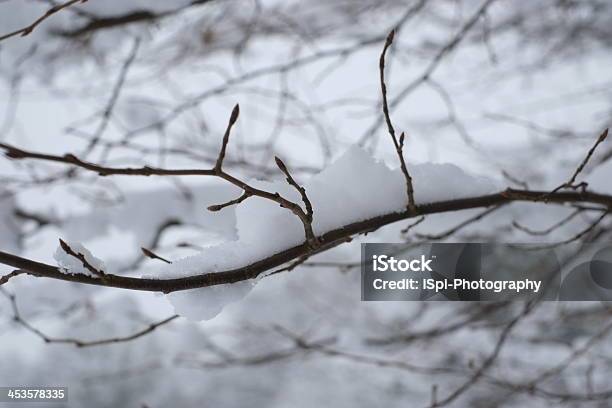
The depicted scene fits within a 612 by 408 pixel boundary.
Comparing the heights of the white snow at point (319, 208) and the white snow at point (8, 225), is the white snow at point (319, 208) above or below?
below

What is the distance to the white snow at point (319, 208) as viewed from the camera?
64 cm

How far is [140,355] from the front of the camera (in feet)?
36.0

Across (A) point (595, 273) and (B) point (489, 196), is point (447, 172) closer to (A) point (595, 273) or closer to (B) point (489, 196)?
(B) point (489, 196)

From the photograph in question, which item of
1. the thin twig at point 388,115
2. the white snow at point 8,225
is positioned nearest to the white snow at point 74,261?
the thin twig at point 388,115

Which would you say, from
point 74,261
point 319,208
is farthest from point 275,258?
point 74,261

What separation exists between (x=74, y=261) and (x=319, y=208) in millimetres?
336

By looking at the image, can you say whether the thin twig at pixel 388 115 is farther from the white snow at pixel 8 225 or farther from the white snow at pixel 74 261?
the white snow at pixel 8 225

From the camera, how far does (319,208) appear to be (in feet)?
2.39

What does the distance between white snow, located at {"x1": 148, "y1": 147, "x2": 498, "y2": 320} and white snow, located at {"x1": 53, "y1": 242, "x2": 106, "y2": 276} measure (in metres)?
0.08

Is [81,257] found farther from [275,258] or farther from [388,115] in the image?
[388,115]

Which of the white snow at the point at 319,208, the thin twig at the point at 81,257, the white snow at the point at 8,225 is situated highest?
the white snow at the point at 8,225

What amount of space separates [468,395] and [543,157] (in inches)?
128

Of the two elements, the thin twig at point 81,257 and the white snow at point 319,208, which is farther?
the white snow at point 319,208

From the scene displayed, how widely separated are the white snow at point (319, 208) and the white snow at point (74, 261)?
78 millimetres
